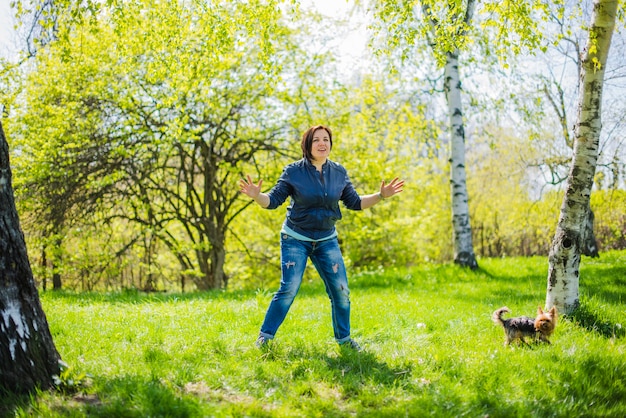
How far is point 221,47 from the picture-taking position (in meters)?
8.04

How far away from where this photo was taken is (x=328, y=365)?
467 cm

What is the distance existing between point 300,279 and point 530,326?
7.69 feet

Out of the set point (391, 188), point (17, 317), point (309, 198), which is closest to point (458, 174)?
point (391, 188)

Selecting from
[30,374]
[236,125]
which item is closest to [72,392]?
[30,374]

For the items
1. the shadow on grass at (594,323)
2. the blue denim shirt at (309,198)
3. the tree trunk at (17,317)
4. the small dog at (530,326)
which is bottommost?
the shadow on grass at (594,323)

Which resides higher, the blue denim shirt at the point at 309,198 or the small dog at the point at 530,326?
the blue denim shirt at the point at 309,198

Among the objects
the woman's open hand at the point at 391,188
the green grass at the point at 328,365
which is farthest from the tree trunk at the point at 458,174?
the woman's open hand at the point at 391,188

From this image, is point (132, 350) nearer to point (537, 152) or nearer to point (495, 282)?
point (495, 282)

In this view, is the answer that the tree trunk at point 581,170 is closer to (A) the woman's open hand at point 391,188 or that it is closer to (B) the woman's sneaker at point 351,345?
(A) the woman's open hand at point 391,188

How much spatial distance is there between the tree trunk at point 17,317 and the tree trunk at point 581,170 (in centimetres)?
535

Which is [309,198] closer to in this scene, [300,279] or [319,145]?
[319,145]

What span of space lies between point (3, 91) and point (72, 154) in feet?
11.6

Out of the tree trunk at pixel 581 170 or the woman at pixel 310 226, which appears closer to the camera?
the woman at pixel 310 226

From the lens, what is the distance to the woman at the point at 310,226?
5082mm
